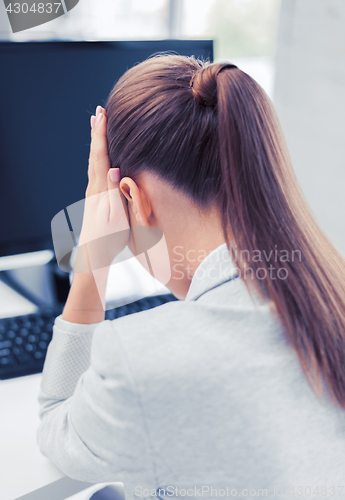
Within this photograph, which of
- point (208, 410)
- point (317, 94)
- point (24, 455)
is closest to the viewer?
point (208, 410)

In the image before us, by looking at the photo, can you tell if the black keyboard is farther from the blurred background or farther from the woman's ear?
the blurred background

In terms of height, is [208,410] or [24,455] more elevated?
[208,410]

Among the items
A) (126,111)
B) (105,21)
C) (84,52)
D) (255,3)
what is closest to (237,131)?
(126,111)

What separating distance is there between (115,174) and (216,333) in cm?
27

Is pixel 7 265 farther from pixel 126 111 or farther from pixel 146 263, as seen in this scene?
pixel 126 111

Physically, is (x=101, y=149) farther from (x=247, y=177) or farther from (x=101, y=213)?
(x=247, y=177)

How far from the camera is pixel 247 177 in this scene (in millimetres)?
451

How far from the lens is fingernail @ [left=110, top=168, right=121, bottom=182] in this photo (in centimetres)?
56

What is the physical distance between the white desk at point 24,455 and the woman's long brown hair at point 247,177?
33cm

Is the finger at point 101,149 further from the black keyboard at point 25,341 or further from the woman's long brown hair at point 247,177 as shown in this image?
the black keyboard at point 25,341
